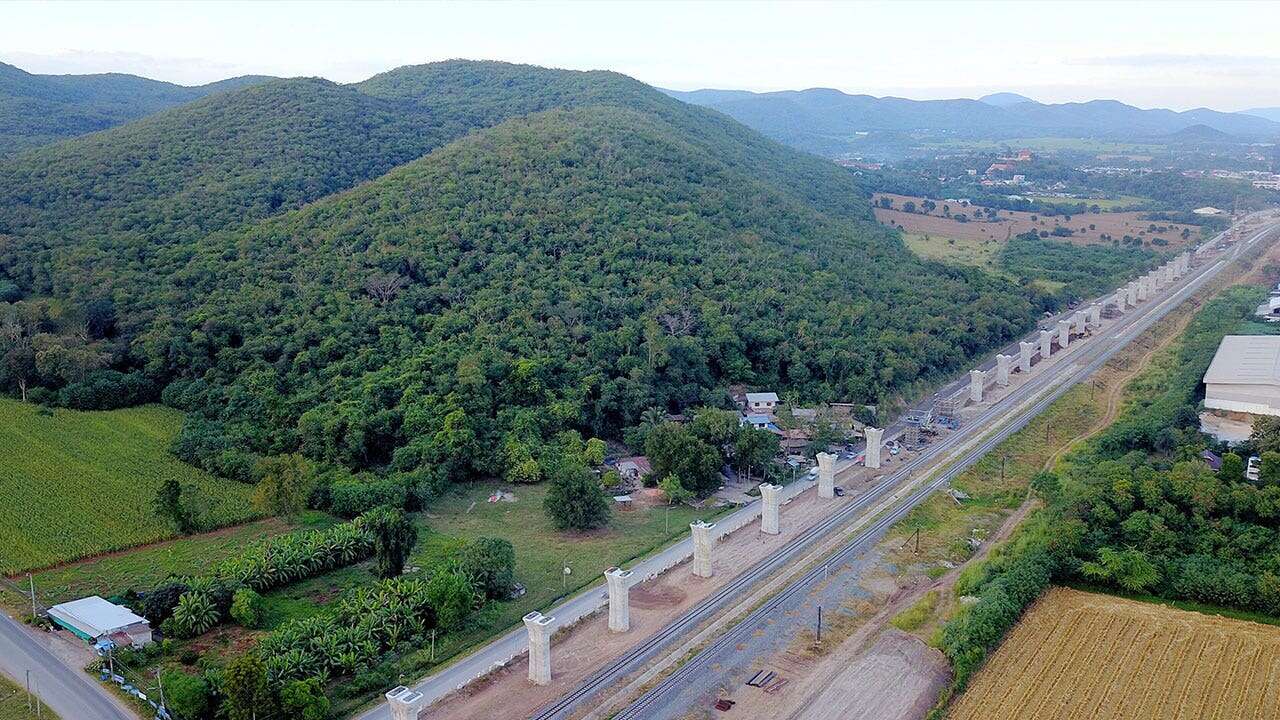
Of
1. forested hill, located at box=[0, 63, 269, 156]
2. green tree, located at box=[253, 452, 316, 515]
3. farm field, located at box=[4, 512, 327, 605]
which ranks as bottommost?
farm field, located at box=[4, 512, 327, 605]

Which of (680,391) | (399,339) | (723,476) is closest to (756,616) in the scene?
(723,476)

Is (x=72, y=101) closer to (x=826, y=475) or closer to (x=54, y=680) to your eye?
(x=54, y=680)

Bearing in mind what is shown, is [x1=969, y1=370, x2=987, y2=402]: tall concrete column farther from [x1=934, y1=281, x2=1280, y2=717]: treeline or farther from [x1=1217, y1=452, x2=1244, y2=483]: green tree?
[x1=1217, y1=452, x2=1244, y2=483]: green tree

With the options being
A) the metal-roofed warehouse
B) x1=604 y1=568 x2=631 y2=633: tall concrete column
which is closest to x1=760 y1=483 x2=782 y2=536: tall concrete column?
x1=604 y1=568 x2=631 y2=633: tall concrete column

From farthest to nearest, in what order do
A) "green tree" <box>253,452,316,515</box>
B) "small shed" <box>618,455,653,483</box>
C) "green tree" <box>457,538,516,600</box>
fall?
"small shed" <box>618,455,653,483</box>, "green tree" <box>253,452,316,515</box>, "green tree" <box>457,538,516,600</box>

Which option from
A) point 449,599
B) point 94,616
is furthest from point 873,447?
point 94,616

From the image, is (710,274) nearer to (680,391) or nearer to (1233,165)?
(680,391)
